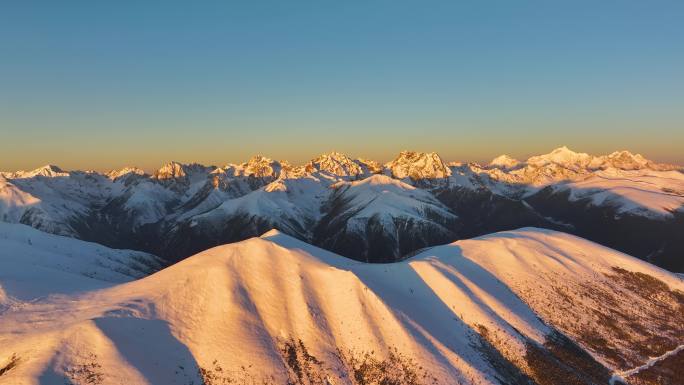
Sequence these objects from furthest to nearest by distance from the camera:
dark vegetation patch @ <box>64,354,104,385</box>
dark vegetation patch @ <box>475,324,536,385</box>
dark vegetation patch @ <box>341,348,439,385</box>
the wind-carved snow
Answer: the wind-carved snow, dark vegetation patch @ <box>475,324,536,385</box>, dark vegetation patch @ <box>341,348,439,385</box>, dark vegetation patch @ <box>64,354,104,385</box>

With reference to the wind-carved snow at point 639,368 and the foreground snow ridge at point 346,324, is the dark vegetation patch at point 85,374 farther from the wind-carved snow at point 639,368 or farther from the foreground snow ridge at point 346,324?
the wind-carved snow at point 639,368

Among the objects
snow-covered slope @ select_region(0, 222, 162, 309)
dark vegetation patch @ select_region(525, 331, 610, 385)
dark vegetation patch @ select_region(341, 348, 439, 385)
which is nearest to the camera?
dark vegetation patch @ select_region(341, 348, 439, 385)

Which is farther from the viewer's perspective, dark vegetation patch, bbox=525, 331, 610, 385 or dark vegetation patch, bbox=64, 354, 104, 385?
dark vegetation patch, bbox=525, 331, 610, 385

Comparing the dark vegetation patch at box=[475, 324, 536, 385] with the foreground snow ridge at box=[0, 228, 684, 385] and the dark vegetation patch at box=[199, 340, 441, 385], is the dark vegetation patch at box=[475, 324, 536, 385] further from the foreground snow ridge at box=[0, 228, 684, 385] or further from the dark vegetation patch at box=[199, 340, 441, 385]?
the dark vegetation patch at box=[199, 340, 441, 385]

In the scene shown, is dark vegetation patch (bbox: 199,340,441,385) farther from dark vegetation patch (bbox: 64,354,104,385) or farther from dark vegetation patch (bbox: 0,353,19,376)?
dark vegetation patch (bbox: 0,353,19,376)

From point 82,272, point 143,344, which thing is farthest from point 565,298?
point 82,272

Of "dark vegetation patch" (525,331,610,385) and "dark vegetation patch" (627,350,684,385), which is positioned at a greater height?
"dark vegetation patch" (525,331,610,385)

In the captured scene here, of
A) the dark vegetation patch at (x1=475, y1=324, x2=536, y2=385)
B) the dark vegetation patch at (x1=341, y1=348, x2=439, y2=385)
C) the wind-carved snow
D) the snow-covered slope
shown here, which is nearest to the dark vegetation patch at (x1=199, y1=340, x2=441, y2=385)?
the dark vegetation patch at (x1=341, y1=348, x2=439, y2=385)
